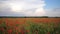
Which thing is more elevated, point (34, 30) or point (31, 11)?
point (31, 11)

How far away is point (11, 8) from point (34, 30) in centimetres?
54

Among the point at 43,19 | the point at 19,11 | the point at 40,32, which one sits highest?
the point at 19,11

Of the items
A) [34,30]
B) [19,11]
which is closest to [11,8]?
[19,11]

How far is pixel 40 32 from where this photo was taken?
5.92 feet

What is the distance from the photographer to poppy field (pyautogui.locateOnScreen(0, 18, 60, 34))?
5.92 feet

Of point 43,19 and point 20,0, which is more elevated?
point 20,0

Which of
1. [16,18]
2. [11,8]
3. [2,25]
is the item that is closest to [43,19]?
[16,18]

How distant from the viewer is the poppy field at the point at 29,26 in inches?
71.1

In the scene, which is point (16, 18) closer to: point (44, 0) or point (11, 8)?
point (11, 8)

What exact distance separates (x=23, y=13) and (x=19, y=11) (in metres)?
0.08

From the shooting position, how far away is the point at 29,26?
182 centimetres

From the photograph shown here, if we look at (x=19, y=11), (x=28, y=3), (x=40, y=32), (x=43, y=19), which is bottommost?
(x=40, y=32)

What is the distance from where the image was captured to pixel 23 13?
1841 millimetres

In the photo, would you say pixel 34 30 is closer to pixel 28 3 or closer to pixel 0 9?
pixel 28 3
